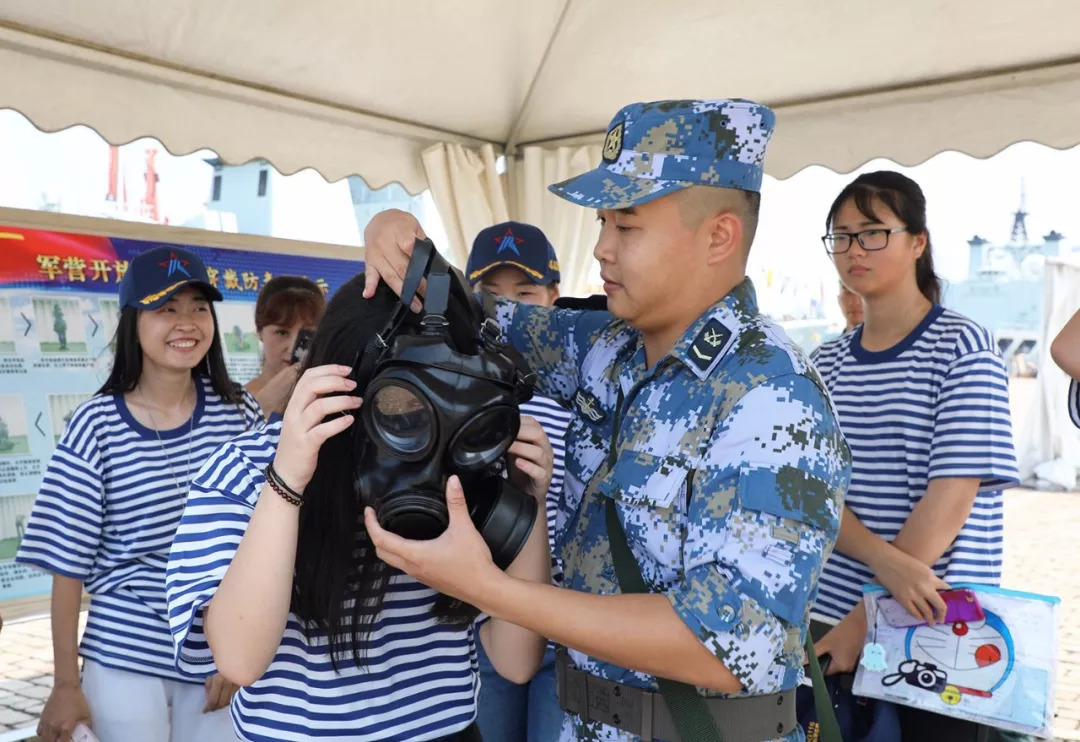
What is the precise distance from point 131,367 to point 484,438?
5.70 ft

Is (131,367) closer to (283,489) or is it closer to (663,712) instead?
(283,489)

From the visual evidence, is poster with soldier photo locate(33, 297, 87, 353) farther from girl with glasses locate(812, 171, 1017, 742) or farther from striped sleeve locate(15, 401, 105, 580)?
girl with glasses locate(812, 171, 1017, 742)

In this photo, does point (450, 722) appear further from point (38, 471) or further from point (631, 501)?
point (38, 471)

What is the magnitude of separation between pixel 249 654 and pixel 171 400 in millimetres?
1507

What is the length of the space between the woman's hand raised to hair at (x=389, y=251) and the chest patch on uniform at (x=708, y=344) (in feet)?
1.34

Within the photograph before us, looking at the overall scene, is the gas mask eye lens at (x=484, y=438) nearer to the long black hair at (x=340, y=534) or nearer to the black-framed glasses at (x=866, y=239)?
the long black hair at (x=340, y=534)

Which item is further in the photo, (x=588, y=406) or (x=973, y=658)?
(x=973, y=658)

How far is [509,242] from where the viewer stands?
2.57 meters

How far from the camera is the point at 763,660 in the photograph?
1.02m

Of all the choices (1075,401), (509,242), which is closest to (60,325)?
(509,242)

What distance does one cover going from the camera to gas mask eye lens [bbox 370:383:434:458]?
3.04 feet

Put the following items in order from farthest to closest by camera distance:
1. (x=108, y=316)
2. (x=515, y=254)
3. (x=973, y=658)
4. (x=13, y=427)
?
(x=108, y=316)
(x=13, y=427)
(x=515, y=254)
(x=973, y=658)

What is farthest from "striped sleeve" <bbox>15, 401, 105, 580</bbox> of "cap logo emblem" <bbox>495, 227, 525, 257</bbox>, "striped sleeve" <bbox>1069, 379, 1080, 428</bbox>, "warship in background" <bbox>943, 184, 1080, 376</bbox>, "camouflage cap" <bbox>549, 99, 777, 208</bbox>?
"warship in background" <bbox>943, 184, 1080, 376</bbox>

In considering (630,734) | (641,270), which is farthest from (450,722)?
(641,270)
